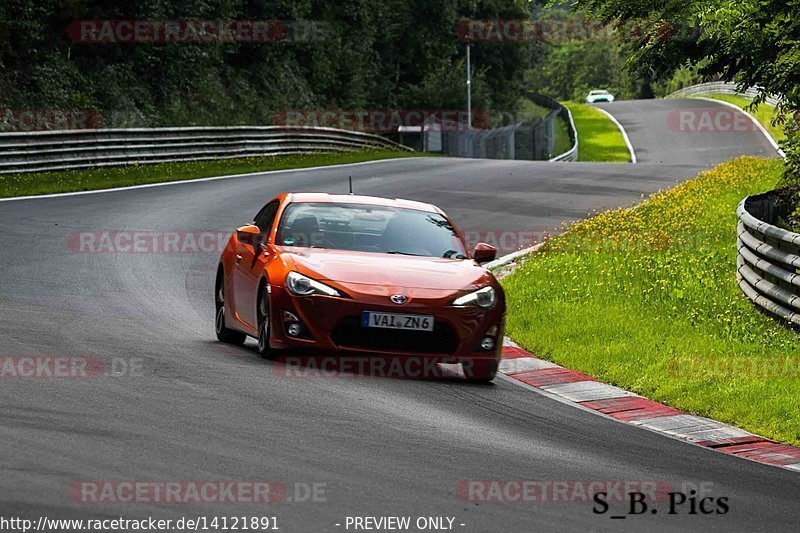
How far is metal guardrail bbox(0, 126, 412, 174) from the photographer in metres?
30.4

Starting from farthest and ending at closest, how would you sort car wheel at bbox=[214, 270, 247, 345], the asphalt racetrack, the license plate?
car wheel at bbox=[214, 270, 247, 345], the license plate, the asphalt racetrack

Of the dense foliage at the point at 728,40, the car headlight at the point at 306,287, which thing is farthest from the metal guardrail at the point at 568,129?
the car headlight at the point at 306,287

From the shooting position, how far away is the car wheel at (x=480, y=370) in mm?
10828

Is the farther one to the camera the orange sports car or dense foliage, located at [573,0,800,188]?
dense foliage, located at [573,0,800,188]

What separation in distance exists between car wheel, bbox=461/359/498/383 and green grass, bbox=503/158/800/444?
1.07 metres

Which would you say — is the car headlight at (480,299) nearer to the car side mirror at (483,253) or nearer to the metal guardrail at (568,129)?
the car side mirror at (483,253)

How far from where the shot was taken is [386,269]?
10914 mm

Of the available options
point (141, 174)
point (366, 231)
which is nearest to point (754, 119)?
point (141, 174)

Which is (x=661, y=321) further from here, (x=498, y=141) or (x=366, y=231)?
(x=498, y=141)

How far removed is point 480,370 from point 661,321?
11.2 ft

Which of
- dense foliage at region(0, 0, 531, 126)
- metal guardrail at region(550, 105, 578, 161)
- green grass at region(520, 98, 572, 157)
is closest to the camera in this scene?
dense foliage at region(0, 0, 531, 126)

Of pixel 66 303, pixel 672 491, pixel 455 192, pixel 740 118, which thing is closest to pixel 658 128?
pixel 740 118

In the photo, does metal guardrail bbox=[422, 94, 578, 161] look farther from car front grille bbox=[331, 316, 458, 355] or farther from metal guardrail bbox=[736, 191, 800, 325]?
car front grille bbox=[331, 316, 458, 355]

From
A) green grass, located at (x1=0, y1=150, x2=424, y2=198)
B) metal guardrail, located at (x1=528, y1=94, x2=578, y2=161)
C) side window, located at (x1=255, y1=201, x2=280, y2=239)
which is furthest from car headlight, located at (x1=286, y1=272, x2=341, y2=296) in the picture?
metal guardrail, located at (x1=528, y1=94, x2=578, y2=161)
